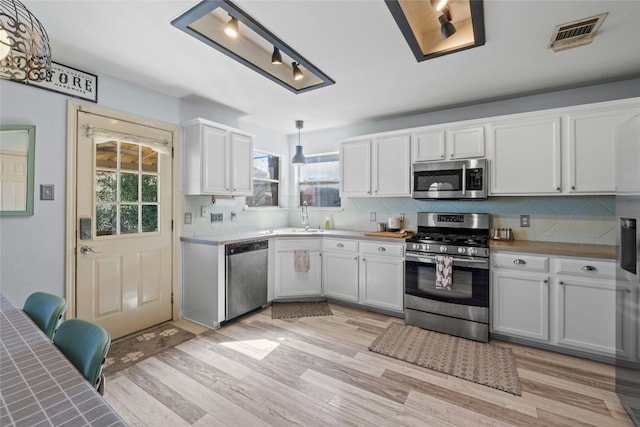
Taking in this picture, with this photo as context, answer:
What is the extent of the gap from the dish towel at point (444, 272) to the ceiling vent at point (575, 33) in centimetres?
193

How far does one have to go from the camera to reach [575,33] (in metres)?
1.96

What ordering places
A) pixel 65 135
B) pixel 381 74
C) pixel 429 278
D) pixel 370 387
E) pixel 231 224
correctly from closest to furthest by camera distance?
pixel 370 387
pixel 65 135
pixel 381 74
pixel 429 278
pixel 231 224

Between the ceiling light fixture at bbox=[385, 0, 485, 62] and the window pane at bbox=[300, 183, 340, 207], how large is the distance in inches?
96.0

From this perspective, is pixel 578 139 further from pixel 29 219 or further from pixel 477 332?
pixel 29 219

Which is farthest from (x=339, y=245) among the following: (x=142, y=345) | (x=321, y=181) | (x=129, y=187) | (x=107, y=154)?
(x=107, y=154)

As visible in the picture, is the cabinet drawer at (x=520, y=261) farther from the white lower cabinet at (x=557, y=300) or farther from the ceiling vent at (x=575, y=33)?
the ceiling vent at (x=575, y=33)

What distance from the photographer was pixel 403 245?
3.17 metres

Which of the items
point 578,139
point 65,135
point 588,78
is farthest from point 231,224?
point 588,78

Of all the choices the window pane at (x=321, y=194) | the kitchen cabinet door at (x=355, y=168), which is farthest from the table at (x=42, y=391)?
the window pane at (x=321, y=194)

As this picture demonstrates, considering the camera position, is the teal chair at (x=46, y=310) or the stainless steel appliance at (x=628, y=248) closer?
the teal chair at (x=46, y=310)

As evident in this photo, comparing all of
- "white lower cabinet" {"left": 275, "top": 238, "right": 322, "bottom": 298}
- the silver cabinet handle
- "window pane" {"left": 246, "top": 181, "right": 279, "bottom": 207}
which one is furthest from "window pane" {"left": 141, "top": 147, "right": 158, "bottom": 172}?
"white lower cabinet" {"left": 275, "top": 238, "right": 322, "bottom": 298}

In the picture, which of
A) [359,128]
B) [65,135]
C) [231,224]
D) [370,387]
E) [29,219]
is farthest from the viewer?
[359,128]

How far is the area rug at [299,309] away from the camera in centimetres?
330

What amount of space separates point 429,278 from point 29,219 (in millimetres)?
3592
